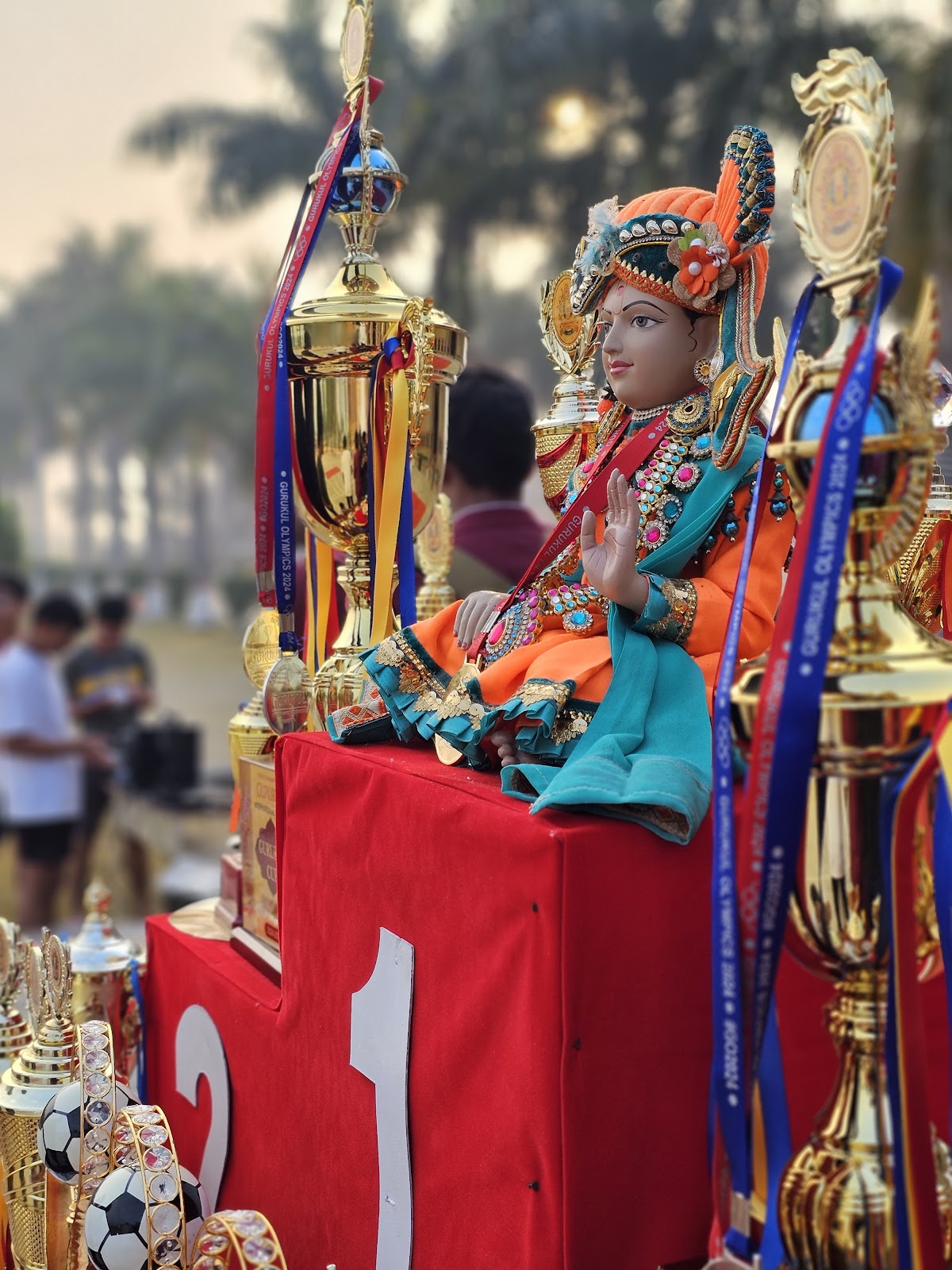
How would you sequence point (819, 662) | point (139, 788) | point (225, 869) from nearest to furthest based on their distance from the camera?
point (819, 662) → point (225, 869) → point (139, 788)

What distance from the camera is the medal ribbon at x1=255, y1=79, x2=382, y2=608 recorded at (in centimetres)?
166

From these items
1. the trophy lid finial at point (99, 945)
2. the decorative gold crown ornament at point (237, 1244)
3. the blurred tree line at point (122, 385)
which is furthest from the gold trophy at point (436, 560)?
the blurred tree line at point (122, 385)

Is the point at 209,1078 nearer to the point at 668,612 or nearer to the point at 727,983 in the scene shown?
the point at 668,612

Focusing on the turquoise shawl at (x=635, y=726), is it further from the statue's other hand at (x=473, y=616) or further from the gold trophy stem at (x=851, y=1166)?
the gold trophy stem at (x=851, y=1166)

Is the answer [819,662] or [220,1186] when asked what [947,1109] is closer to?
[819,662]

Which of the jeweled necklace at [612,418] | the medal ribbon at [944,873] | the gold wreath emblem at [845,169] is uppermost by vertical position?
the gold wreath emblem at [845,169]

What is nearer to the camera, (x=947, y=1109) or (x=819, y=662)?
(x=819, y=662)

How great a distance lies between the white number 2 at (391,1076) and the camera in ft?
4.02

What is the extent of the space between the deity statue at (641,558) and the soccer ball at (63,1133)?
48cm

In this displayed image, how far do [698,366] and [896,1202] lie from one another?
88 centimetres

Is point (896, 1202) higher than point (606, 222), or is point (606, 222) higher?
point (606, 222)

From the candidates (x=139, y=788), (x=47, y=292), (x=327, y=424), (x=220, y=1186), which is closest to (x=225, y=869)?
(x=220, y=1186)

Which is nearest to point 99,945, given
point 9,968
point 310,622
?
point 9,968

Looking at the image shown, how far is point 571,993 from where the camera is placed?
1006mm
